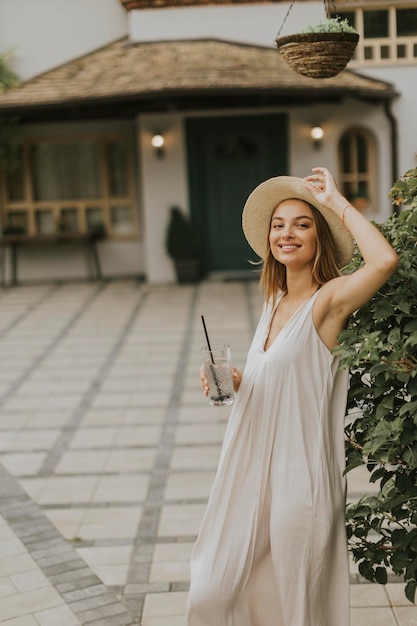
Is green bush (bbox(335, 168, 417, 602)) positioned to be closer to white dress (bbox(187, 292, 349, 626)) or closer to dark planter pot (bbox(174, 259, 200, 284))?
white dress (bbox(187, 292, 349, 626))

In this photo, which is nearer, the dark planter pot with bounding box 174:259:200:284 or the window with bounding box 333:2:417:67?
the window with bounding box 333:2:417:67

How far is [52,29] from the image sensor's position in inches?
586

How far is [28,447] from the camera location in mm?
6371

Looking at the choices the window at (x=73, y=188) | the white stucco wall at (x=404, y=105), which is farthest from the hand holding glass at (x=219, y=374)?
the window at (x=73, y=188)

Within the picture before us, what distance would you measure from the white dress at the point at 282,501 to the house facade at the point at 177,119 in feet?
32.7

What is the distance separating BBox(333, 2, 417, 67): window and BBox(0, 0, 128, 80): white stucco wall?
417 cm

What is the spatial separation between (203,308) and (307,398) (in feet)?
29.7

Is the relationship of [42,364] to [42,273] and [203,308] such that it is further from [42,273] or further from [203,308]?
[42,273]

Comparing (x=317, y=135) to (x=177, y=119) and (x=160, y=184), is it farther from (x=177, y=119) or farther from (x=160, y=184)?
(x=160, y=184)

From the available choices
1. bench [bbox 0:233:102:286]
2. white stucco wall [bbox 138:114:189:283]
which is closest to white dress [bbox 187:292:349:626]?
white stucco wall [bbox 138:114:189:283]

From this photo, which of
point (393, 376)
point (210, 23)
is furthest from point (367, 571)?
point (210, 23)

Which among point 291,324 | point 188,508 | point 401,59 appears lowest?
point 188,508

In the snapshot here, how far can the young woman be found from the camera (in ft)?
9.10

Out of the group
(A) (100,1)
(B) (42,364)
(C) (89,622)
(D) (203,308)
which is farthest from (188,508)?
(A) (100,1)
